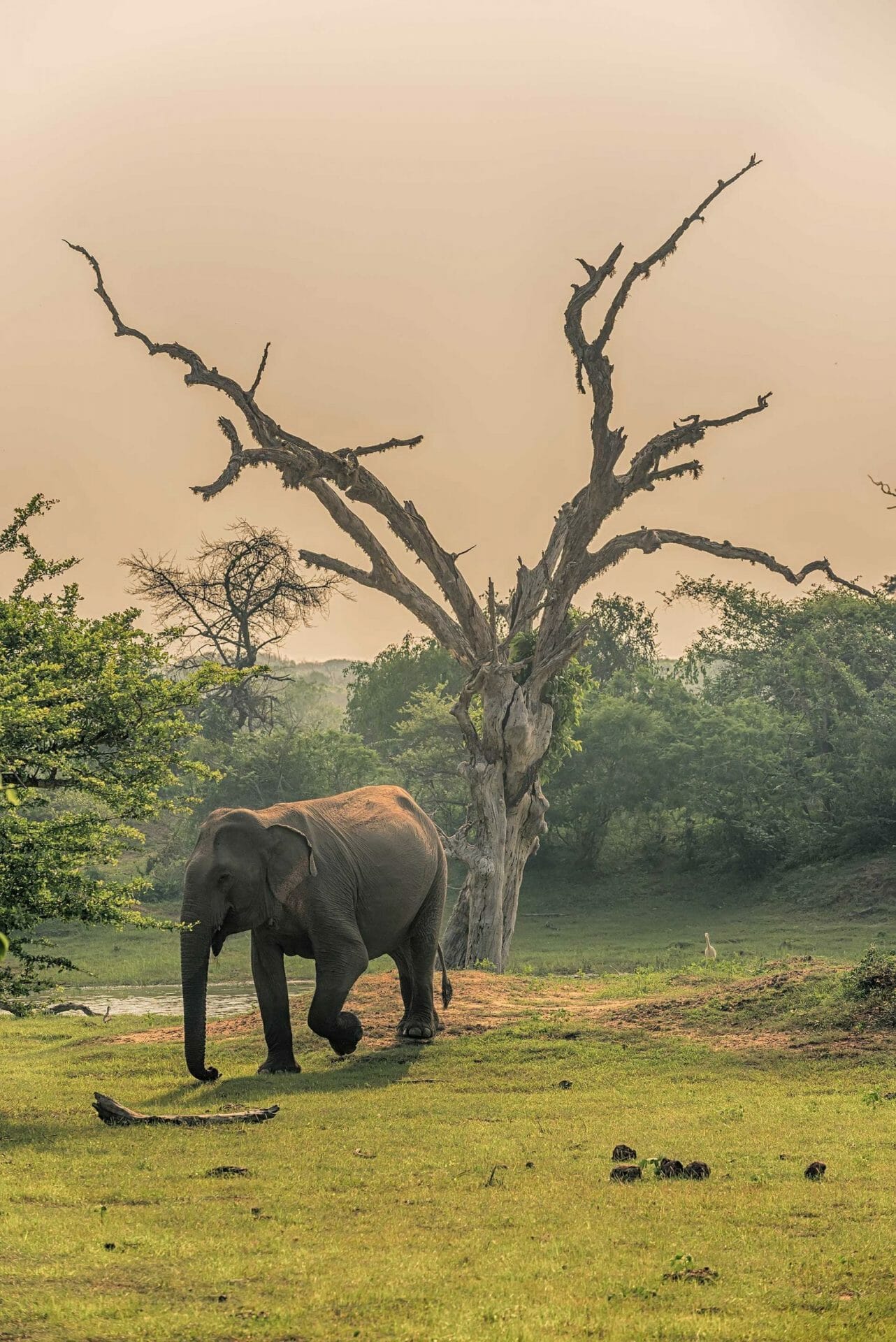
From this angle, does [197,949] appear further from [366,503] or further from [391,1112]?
[366,503]

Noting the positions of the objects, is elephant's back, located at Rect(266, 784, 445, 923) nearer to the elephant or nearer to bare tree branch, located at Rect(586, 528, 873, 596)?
the elephant

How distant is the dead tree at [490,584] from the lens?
29.4m

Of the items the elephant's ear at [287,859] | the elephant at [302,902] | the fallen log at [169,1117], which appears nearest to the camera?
the fallen log at [169,1117]

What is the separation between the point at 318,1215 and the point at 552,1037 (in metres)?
9.02

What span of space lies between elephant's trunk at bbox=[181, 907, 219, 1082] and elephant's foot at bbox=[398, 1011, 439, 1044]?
12.3 feet

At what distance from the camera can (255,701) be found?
64.5 metres

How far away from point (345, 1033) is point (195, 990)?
6.81ft

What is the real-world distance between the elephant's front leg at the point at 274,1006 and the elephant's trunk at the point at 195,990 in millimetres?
1141

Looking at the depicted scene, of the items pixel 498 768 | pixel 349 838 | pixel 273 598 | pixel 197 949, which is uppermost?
pixel 273 598

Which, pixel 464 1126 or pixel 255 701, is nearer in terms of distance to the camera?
pixel 464 1126

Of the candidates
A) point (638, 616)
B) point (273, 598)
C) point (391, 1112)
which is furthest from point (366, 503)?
point (638, 616)

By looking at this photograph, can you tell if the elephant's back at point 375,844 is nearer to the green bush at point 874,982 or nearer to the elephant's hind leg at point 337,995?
the elephant's hind leg at point 337,995

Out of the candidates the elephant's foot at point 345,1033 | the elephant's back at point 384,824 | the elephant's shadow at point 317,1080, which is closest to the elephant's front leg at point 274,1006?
the elephant's shadow at point 317,1080

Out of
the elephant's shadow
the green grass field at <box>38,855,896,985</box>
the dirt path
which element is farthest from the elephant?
the green grass field at <box>38,855,896,985</box>
